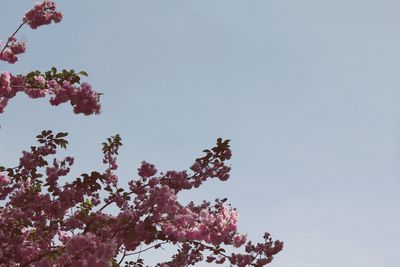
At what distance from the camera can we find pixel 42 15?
8.14 metres

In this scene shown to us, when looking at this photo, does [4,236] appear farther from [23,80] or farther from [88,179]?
[23,80]

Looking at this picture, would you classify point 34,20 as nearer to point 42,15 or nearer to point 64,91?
point 42,15

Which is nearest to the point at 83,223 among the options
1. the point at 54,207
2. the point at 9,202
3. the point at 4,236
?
the point at 54,207

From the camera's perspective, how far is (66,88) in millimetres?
7914

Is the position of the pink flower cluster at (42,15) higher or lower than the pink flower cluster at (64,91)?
higher

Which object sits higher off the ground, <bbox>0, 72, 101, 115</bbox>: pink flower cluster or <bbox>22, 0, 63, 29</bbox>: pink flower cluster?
<bbox>22, 0, 63, 29</bbox>: pink flower cluster

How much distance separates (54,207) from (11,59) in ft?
9.34

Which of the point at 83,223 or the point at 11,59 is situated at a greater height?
the point at 11,59

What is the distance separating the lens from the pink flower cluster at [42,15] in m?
8.06

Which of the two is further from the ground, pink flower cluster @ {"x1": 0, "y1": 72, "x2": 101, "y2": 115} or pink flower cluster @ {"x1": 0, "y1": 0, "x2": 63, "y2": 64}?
pink flower cluster @ {"x1": 0, "y1": 0, "x2": 63, "y2": 64}

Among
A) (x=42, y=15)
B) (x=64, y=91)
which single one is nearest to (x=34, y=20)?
(x=42, y=15)

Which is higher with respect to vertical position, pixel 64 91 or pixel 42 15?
pixel 42 15

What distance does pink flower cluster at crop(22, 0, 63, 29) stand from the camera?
8.06 metres

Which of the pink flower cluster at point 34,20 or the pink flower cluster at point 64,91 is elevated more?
the pink flower cluster at point 34,20
